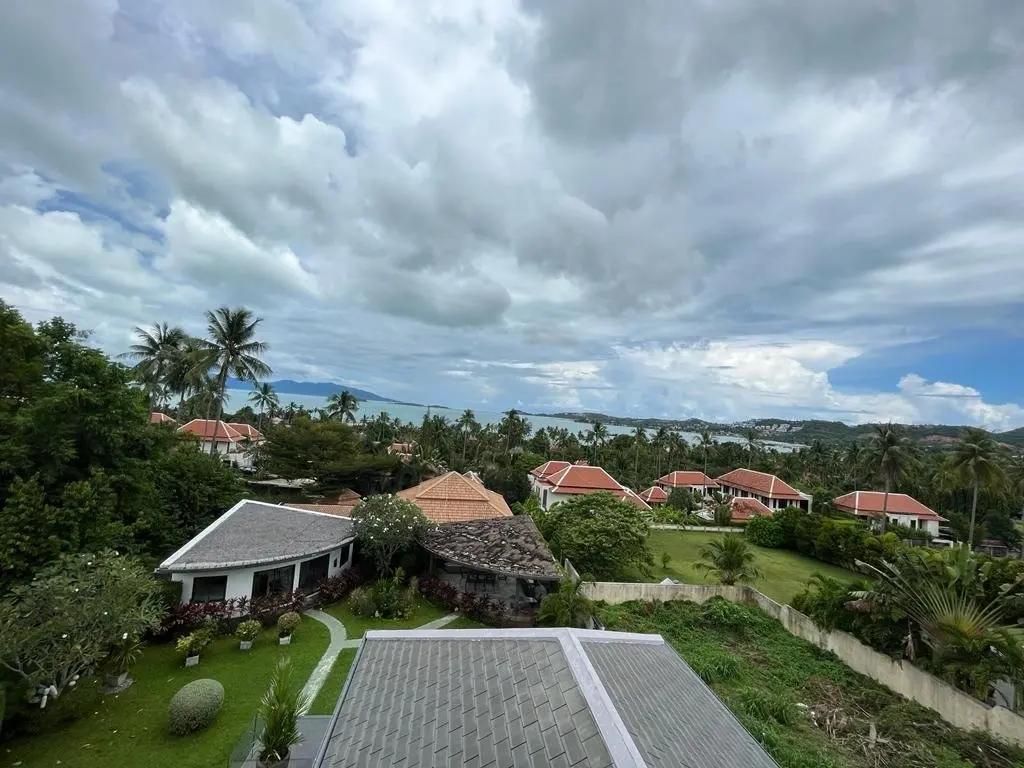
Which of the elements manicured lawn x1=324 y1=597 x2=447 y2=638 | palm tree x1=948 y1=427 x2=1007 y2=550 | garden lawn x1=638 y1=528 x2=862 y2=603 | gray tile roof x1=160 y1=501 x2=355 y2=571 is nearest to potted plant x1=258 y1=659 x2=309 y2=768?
manicured lawn x1=324 y1=597 x2=447 y2=638

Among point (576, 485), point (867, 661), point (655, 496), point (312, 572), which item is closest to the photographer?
point (867, 661)

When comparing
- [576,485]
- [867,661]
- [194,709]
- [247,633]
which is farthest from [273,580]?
[576,485]

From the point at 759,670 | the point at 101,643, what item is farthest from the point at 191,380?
the point at 759,670

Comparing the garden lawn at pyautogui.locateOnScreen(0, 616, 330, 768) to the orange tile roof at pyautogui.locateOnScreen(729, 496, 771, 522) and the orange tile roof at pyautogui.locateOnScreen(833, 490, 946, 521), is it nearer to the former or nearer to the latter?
the orange tile roof at pyautogui.locateOnScreen(729, 496, 771, 522)

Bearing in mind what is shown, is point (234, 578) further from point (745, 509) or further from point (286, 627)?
point (745, 509)

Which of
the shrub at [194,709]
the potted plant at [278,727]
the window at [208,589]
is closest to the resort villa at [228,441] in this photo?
the window at [208,589]
